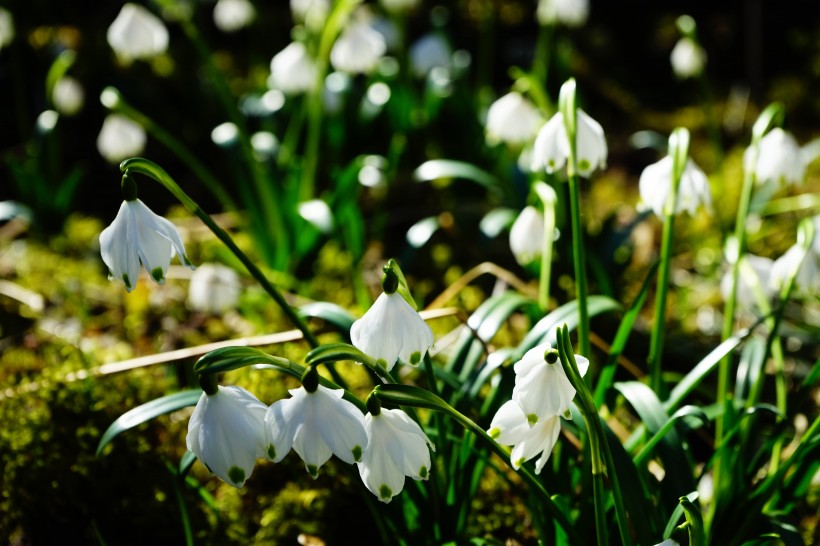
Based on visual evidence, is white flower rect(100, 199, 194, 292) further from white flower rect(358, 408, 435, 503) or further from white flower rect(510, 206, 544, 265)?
white flower rect(510, 206, 544, 265)

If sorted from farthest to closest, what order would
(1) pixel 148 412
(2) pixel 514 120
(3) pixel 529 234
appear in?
(2) pixel 514 120
(3) pixel 529 234
(1) pixel 148 412

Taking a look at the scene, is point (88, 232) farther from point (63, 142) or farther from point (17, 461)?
point (17, 461)

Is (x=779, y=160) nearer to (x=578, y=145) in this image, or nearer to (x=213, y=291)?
(x=578, y=145)

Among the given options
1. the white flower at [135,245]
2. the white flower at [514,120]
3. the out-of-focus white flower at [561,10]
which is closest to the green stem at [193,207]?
the white flower at [135,245]

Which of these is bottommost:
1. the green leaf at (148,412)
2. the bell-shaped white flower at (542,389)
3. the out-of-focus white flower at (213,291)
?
the out-of-focus white flower at (213,291)

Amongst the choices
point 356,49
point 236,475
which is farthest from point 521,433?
point 356,49

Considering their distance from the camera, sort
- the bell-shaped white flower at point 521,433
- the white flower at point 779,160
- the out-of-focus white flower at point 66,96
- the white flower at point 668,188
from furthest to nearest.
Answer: the out-of-focus white flower at point 66,96 → the white flower at point 779,160 → the white flower at point 668,188 → the bell-shaped white flower at point 521,433

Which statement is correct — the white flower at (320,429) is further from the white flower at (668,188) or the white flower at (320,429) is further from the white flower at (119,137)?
the white flower at (119,137)
